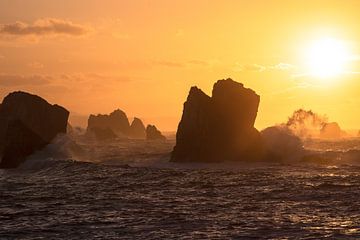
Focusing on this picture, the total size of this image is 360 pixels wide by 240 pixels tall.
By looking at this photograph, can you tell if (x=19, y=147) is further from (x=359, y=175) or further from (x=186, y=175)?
(x=359, y=175)

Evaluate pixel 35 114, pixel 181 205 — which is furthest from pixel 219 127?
pixel 181 205

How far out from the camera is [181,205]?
96.6 ft

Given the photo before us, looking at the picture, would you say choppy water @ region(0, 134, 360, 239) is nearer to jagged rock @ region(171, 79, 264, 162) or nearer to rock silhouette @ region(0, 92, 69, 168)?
jagged rock @ region(171, 79, 264, 162)

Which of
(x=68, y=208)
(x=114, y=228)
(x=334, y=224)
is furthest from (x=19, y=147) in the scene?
(x=334, y=224)

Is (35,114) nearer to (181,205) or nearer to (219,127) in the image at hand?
(219,127)

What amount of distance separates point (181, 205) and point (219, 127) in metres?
40.7

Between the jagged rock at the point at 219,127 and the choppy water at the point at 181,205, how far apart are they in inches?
725

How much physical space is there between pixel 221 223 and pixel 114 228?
493 centimetres

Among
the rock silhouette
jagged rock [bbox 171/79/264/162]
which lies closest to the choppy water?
jagged rock [bbox 171/79/264/162]

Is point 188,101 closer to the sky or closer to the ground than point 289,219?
closer to the sky

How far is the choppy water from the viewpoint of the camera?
22.3m

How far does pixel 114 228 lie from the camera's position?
23.2m

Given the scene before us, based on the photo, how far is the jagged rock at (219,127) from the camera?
225ft

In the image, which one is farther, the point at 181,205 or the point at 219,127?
the point at 219,127
